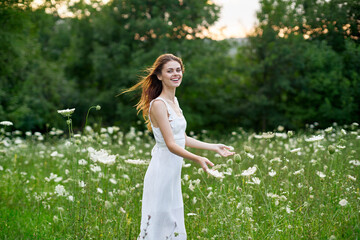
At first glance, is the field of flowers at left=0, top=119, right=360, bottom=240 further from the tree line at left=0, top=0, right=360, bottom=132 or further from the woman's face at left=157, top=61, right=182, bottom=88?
the tree line at left=0, top=0, right=360, bottom=132

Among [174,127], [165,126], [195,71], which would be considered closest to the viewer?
[165,126]

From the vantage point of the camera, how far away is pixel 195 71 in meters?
18.0

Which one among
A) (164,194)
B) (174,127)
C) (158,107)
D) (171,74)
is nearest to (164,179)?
(164,194)

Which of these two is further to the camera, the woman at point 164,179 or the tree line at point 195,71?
the tree line at point 195,71

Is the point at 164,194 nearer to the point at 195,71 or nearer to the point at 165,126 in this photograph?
the point at 165,126

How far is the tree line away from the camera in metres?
16.4

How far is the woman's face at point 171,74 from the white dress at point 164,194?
197 millimetres

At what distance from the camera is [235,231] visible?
97.6 inches

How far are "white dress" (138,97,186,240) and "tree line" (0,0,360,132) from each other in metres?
13.2

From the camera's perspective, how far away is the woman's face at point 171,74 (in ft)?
9.87

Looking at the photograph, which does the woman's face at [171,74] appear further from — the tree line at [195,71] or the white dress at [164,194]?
the tree line at [195,71]

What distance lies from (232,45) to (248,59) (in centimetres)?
116

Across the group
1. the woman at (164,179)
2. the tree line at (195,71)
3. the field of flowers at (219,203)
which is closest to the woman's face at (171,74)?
the woman at (164,179)

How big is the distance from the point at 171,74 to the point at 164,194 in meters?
0.93
